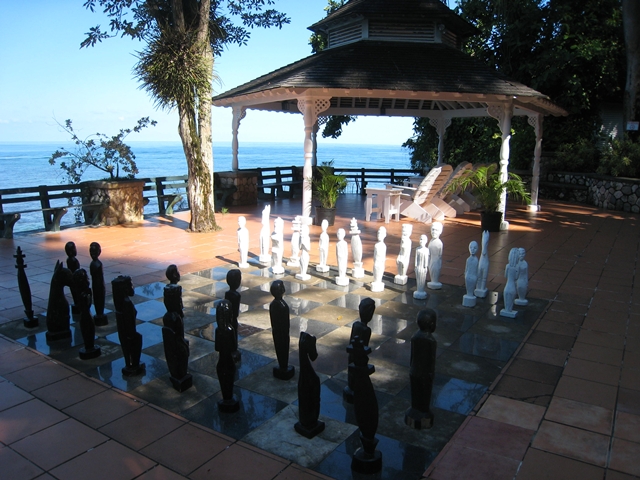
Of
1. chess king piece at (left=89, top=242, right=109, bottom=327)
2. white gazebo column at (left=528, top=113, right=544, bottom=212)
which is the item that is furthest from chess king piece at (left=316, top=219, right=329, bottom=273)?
white gazebo column at (left=528, top=113, right=544, bottom=212)

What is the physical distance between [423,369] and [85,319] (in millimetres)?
2834

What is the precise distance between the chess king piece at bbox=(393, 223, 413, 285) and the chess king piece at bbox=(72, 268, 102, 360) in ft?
11.8

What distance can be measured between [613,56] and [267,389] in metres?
17.6

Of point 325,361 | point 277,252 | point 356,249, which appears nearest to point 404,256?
point 356,249

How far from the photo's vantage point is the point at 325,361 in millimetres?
4199

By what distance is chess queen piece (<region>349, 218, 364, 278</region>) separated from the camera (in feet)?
21.6

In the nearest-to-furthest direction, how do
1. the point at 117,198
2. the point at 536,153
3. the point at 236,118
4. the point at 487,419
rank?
the point at 487,419, the point at 117,198, the point at 536,153, the point at 236,118

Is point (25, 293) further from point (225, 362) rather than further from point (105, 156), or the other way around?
point (105, 156)

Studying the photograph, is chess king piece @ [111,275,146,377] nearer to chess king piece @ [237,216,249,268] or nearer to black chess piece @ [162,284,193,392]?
black chess piece @ [162,284,193,392]

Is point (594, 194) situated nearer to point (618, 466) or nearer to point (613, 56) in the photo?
point (613, 56)

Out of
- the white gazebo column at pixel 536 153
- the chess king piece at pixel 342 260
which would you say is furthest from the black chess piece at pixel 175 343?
the white gazebo column at pixel 536 153

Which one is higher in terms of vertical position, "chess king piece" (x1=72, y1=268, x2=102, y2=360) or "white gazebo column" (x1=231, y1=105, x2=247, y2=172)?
"white gazebo column" (x1=231, y1=105, x2=247, y2=172)

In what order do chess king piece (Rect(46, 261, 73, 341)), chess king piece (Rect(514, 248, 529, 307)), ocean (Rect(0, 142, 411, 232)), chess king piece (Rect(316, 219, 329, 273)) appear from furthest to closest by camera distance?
ocean (Rect(0, 142, 411, 232)), chess king piece (Rect(316, 219, 329, 273)), chess king piece (Rect(514, 248, 529, 307)), chess king piece (Rect(46, 261, 73, 341))

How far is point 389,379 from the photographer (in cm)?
390
